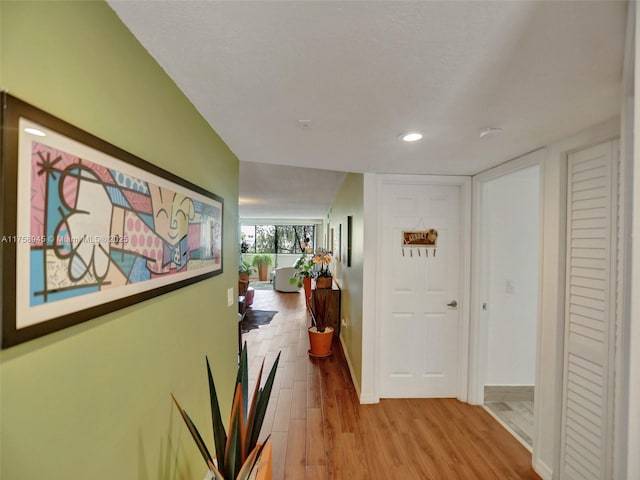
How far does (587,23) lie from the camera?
2.58 ft

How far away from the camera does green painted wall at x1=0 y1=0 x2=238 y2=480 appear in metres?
0.54

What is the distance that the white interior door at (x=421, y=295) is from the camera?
9.16 ft

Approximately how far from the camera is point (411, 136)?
5.48 feet

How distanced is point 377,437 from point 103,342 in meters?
2.20

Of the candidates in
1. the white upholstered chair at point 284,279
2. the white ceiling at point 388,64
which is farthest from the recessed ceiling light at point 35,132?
the white upholstered chair at point 284,279

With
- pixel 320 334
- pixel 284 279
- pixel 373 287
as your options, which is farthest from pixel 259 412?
pixel 284 279

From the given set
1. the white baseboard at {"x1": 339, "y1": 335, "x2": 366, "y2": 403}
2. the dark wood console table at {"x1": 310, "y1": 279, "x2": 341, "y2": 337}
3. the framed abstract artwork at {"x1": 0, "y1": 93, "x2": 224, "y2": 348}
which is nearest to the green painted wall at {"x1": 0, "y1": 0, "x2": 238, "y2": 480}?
the framed abstract artwork at {"x1": 0, "y1": 93, "x2": 224, "y2": 348}

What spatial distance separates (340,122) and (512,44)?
779 mm

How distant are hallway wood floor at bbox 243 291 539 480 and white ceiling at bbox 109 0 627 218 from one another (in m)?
2.19

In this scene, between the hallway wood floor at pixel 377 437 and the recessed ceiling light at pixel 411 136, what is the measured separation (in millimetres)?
2187

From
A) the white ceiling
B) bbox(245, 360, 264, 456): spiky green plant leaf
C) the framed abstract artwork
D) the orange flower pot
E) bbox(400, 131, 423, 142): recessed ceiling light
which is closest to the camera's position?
the framed abstract artwork

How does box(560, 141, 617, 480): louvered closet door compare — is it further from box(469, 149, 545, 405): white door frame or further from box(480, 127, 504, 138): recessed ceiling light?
box(469, 149, 545, 405): white door frame

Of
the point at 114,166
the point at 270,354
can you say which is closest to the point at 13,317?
the point at 114,166

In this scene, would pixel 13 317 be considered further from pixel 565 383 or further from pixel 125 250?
pixel 565 383
